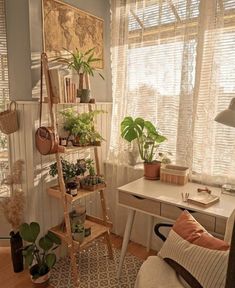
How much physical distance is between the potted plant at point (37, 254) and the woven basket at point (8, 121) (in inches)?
31.4

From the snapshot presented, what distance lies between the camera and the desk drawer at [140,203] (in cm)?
184

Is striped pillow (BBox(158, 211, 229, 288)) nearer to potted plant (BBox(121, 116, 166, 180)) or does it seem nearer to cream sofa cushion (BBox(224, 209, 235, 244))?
cream sofa cushion (BBox(224, 209, 235, 244))

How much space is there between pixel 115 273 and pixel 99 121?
1.48 m

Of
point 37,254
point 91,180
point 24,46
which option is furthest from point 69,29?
point 37,254

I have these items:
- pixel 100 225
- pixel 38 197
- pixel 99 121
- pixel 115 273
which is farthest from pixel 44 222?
pixel 99 121

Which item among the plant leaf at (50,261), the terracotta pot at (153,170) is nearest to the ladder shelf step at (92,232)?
the plant leaf at (50,261)

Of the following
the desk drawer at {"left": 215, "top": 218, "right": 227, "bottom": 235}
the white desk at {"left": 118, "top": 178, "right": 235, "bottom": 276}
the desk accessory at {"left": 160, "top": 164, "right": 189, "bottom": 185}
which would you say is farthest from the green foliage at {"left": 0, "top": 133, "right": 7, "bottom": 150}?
the desk drawer at {"left": 215, "top": 218, "right": 227, "bottom": 235}

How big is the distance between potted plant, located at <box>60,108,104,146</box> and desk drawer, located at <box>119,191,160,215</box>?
54cm

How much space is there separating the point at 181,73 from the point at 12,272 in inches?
90.7

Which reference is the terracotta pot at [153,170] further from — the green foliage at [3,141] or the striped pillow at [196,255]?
the green foliage at [3,141]

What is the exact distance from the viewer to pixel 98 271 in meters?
2.20

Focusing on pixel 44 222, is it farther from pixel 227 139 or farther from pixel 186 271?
pixel 227 139

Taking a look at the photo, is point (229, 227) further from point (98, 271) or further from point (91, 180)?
point (98, 271)

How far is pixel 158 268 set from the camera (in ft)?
4.74
